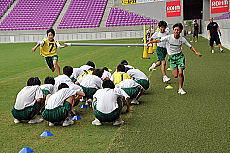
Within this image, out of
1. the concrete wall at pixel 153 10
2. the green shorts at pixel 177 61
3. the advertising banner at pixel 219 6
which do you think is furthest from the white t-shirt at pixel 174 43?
the concrete wall at pixel 153 10

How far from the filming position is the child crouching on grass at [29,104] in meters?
6.04

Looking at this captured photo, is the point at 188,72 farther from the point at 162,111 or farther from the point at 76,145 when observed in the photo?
the point at 76,145

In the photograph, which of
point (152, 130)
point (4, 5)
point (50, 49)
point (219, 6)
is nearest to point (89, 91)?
point (152, 130)

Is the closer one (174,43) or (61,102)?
(61,102)

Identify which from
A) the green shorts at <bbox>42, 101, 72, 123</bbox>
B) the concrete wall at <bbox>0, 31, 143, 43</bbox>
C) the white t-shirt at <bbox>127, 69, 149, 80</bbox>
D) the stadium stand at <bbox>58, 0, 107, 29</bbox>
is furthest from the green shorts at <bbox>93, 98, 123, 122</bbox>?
the stadium stand at <bbox>58, 0, 107, 29</bbox>

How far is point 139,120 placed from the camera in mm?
6121

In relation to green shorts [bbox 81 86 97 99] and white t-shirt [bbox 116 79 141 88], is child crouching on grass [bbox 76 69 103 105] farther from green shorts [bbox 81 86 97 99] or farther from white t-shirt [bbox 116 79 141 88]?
white t-shirt [bbox 116 79 141 88]

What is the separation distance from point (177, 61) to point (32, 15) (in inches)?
1508

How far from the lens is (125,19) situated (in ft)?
134

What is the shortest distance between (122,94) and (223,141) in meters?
2.07

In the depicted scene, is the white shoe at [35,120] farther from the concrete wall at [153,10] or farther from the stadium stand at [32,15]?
the stadium stand at [32,15]

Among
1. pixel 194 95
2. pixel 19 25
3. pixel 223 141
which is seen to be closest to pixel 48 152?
pixel 223 141

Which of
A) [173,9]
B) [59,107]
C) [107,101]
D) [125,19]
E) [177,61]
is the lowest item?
[59,107]

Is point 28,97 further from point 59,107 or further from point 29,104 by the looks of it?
point 59,107
